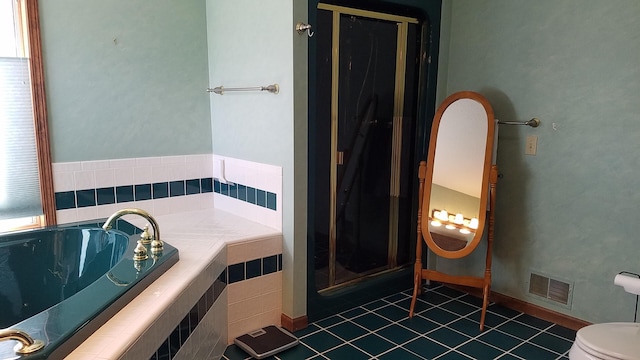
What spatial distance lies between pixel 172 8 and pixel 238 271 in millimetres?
1625

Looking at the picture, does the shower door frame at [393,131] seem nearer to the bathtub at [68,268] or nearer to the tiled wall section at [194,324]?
the tiled wall section at [194,324]

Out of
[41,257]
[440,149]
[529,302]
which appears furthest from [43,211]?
[529,302]

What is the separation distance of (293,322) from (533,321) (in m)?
1.36

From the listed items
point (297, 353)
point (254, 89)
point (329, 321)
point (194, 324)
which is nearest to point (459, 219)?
point (329, 321)

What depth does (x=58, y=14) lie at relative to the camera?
7.85 ft

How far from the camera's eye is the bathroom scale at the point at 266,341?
222 centimetres

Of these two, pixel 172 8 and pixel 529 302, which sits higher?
pixel 172 8

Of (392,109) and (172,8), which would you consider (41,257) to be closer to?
(172,8)

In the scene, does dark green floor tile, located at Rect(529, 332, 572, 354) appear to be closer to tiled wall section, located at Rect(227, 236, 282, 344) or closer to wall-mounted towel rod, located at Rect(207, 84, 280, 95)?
tiled wall section, located at Rect(227, 236, 282, 344)

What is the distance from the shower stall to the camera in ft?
8.43

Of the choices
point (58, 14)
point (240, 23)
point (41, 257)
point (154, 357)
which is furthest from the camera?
point (240, 23)

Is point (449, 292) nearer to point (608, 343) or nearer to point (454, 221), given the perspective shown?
point (454, 221)

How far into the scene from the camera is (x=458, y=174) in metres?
2.64

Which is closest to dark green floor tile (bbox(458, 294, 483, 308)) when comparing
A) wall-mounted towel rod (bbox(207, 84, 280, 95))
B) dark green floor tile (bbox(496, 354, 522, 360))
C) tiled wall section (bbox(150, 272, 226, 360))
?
dark green floor tile (bbox(496, 354, 522, 360))
